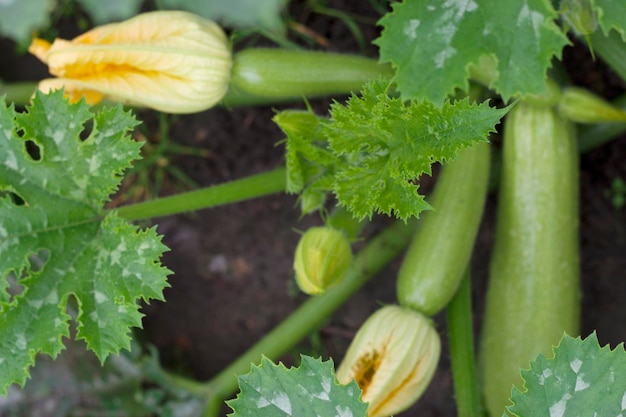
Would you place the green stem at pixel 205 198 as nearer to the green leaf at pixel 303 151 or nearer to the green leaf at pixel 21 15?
the green leaf at pixel 303 151

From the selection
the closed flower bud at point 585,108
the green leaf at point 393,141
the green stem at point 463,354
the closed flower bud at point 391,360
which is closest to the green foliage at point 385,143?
the green leaf at point 393,141

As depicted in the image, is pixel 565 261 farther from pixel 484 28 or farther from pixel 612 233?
pixel 484 28

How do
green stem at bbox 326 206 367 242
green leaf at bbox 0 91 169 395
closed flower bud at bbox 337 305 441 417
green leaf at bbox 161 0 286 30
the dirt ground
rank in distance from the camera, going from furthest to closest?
the dirt ground, green stem at bbox 326 206 367 242, closed flower bud at bbox 337 305 441 417, green leaf at bbox 0 91 169 395, green leaf at bbox 161 0 286 30

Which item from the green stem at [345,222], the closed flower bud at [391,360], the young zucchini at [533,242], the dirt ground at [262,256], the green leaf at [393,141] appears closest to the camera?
the green leaf at [393,141]

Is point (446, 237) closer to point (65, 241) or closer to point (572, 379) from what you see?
point (572, 379)

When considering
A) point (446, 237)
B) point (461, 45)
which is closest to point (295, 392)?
point (446, 237)

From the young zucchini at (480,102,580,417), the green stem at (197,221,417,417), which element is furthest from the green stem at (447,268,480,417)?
the green stem at (197,221,417,417)

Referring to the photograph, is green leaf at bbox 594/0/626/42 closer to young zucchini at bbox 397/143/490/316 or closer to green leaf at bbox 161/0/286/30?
young zucchini at bbox 397/143/490/316
